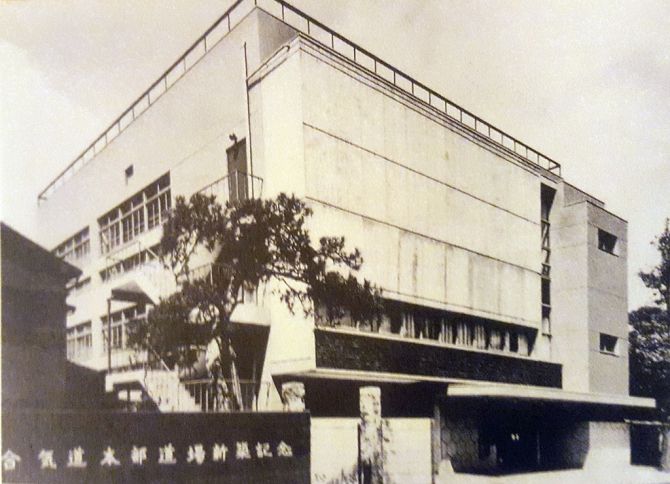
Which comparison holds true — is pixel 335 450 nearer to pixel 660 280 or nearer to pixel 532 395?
pixel 532 395

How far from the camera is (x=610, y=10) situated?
7.79 meters

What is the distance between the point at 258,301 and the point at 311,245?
1.24 meters

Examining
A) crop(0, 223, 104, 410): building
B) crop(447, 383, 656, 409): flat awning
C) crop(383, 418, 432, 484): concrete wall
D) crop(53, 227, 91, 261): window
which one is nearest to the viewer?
crop(0, 223, 104, 410): building

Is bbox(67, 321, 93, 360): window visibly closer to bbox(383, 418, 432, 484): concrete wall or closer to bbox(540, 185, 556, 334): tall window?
bbox(383, 418, 432, 484): concrete wall

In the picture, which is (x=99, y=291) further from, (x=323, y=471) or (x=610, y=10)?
(x=610, y=10)

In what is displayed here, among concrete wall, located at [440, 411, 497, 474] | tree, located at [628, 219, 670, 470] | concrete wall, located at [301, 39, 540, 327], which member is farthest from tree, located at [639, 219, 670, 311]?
concrete wall, located at [440, 411, 497, 474]

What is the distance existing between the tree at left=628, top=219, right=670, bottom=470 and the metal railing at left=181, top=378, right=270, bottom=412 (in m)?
6.66

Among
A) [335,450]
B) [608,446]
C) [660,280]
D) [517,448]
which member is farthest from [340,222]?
[608,446]

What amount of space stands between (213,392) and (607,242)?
1208 centimetres

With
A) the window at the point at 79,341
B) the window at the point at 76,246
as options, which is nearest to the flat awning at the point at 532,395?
the window at the point at 79,341

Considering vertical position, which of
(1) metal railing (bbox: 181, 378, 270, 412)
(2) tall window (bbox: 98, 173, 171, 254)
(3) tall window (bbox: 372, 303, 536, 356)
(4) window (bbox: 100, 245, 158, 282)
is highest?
(2) tall window (bbox: 98, 173, 171, 254)

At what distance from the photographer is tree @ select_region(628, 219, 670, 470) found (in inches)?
460

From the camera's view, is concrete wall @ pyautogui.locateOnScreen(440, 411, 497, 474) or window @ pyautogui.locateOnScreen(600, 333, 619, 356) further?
window @ pyautogui.locateOnScreen(600, 333, 619, 356)

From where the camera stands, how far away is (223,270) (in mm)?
8203
